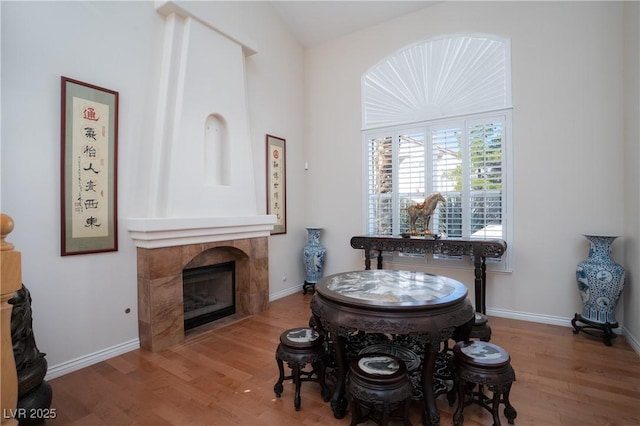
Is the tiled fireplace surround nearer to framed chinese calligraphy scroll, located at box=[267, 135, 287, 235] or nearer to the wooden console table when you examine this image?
framed chinese calligraphy scroll, located at box=[267, 135, 287, 235]

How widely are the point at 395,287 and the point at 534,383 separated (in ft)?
4.14

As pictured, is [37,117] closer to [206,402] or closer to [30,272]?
[30,272]

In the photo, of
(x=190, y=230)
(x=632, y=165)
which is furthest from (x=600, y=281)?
(x=190, y=230)

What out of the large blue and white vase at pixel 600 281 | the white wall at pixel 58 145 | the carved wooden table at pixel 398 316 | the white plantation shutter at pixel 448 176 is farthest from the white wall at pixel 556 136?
the white wall at pixel 58 145

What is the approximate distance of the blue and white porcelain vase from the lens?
16.0ft

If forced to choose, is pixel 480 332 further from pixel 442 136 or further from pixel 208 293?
pixel 208 293

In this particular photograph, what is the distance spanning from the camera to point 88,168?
2.75 meters

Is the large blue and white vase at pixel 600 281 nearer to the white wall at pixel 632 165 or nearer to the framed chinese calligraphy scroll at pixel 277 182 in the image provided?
the white wall at pixel 632 165

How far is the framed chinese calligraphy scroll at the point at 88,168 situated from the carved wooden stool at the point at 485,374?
2.99 metres

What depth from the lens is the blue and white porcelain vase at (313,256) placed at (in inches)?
193

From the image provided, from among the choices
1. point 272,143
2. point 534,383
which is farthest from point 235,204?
point 534,383

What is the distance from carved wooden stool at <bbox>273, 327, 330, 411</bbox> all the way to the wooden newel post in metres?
1.37

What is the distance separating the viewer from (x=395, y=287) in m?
2.31

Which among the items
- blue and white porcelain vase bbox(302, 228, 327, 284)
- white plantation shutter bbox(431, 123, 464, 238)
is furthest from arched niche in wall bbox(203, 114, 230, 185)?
white plantation shutter bbox(431, 123, 464, 238)
